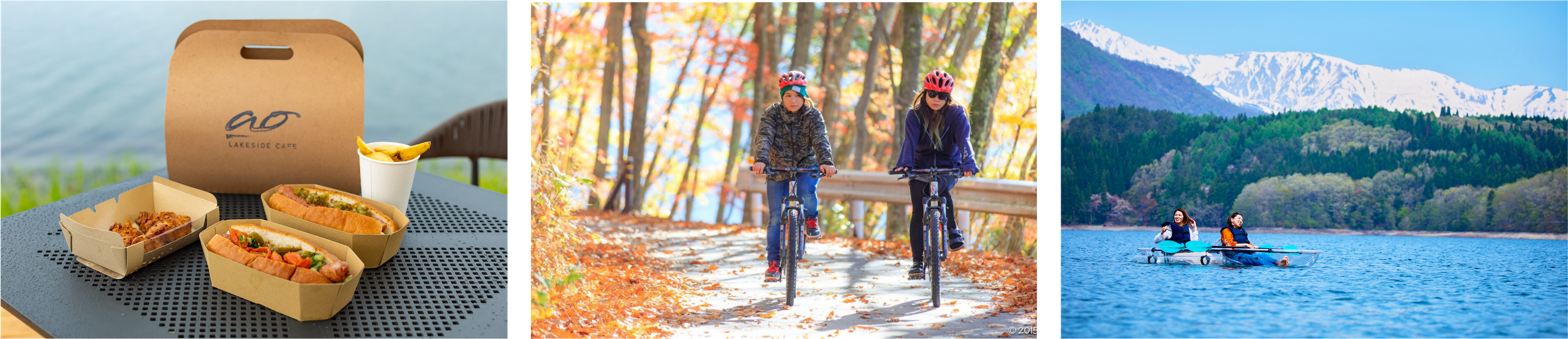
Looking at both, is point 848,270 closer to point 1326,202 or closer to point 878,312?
point 878,312

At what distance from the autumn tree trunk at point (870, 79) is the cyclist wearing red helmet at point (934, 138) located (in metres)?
3.68

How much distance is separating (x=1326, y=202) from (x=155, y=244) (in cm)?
379

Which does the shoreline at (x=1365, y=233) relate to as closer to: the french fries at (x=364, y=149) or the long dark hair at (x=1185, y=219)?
the long dark hair at (x=1185, y=219)

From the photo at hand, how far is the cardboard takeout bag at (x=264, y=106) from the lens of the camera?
113 inches

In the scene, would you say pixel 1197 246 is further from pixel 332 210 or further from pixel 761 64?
pixel 761 64

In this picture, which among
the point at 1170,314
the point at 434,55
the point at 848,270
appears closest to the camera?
the point at 1170,314

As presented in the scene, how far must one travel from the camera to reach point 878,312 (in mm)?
2891

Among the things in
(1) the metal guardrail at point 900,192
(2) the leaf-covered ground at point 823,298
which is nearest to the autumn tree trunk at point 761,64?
(1) the metal guardrail at point 900,192

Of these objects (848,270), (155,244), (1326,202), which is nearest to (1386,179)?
(1326,202)

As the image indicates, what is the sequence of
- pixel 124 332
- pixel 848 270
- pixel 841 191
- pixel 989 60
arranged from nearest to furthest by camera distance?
pixel 124 332 → pixel 848 270 → pixel 989 60 → pixel 841 191

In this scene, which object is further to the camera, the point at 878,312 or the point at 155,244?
the point at 878,312

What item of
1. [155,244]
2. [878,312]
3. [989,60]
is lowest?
[878,312]

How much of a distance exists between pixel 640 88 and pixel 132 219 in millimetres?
5885

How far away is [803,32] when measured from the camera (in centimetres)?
745
